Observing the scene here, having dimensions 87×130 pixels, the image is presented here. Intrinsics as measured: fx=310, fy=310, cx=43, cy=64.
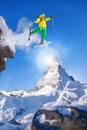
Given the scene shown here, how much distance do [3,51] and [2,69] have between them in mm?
2274

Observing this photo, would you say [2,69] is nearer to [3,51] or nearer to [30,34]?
[3,51]

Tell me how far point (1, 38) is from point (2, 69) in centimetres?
317

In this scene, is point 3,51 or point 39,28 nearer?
point 3,51

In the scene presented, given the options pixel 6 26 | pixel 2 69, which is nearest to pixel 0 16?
pixel 6 26

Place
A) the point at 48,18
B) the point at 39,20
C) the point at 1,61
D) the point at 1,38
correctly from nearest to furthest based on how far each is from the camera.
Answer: the point at 1,38 < the point at 1,61 < the point at 39,20 < the point at 48,18

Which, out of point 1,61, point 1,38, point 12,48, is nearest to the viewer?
point 1,38

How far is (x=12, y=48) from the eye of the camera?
56.2ft

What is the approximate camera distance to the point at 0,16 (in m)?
16.6

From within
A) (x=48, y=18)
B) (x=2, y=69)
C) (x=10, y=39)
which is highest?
(x=48, y=18)

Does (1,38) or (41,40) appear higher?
(41,40)

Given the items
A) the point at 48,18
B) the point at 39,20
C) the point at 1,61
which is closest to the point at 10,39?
the point at 1,61

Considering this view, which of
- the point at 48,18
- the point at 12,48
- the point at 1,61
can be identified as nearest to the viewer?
the point at 12,48

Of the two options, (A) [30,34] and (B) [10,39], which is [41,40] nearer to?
(A) [30,34]

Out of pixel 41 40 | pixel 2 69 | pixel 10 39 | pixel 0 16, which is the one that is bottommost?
pixel 2 69
